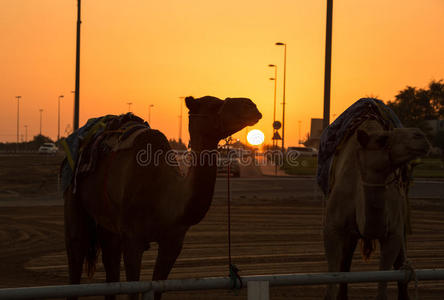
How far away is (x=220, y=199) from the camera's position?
2300 cm

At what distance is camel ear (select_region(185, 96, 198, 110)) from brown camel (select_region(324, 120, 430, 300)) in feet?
5.26

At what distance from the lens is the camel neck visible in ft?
16.1

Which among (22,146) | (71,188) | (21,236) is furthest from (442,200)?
(22,146)

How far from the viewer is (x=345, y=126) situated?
7188 millimetres

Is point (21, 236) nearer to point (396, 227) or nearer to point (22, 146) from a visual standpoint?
point (396, 227)

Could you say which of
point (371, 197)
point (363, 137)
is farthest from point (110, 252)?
point (363, 137)

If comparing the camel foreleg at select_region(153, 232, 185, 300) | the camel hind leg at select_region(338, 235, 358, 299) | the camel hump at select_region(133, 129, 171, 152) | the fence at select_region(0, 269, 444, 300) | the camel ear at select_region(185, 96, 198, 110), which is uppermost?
the camel ear at select_region(185, 96, 198, 110)

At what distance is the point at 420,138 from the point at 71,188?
3.52 meters

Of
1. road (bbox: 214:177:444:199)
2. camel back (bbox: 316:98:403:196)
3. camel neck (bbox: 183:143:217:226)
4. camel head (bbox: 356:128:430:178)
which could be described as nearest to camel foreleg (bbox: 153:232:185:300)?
camel neck (bbox: 183:143:217:226)

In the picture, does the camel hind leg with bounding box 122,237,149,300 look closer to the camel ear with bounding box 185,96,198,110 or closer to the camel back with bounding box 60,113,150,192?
the camel back with bounding box 60,113,150,192

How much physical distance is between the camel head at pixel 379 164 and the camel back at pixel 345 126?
1259 mm

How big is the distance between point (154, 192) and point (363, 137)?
77.6 inches

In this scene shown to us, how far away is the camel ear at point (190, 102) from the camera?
508cm

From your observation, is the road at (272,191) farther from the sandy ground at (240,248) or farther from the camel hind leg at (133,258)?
the camel hind leg at (133,258)
